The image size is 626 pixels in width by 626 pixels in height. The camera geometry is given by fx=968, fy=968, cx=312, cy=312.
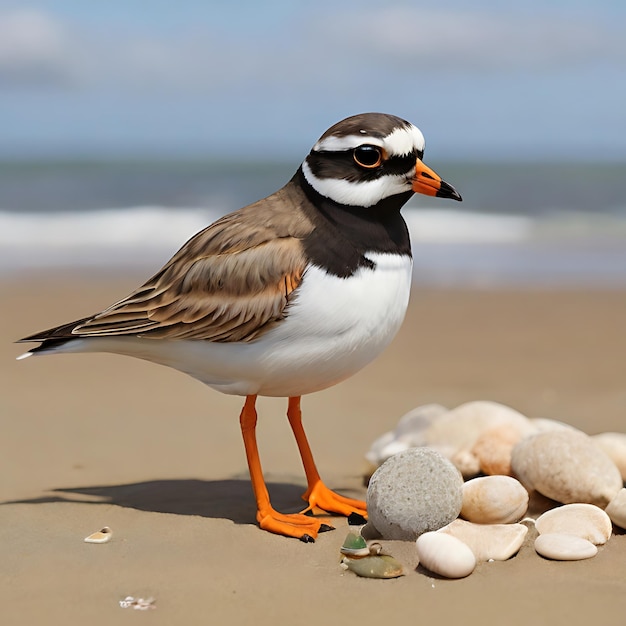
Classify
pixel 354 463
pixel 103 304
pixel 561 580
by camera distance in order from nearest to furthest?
pixel 561 580, pixel 354 463, pixel 103 304

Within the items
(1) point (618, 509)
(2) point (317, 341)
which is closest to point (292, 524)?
(2) point (317, 341)

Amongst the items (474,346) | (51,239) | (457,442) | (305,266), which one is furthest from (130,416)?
(51,239)

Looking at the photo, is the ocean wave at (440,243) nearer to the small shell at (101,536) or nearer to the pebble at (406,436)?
the pebble at (406,436)

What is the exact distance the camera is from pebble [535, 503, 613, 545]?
170 inches

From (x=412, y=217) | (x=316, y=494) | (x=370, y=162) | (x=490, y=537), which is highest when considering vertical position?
(x=370, y=162)

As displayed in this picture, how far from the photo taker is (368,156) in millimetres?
4375

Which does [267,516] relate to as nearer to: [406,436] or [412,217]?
[406,436]

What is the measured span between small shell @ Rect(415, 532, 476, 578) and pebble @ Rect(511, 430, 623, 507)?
91 centimetres

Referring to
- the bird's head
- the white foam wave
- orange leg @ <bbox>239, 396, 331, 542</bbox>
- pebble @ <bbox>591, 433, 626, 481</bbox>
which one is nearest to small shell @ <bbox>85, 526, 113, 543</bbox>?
orange leg @ <bbox>239, 396, 331, 542</bbox>

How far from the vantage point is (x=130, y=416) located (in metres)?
6.93

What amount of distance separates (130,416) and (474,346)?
3582 mm

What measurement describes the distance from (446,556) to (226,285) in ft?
5.25

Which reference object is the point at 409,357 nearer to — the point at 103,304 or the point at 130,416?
the point at 130,416

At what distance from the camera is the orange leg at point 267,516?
458cm
